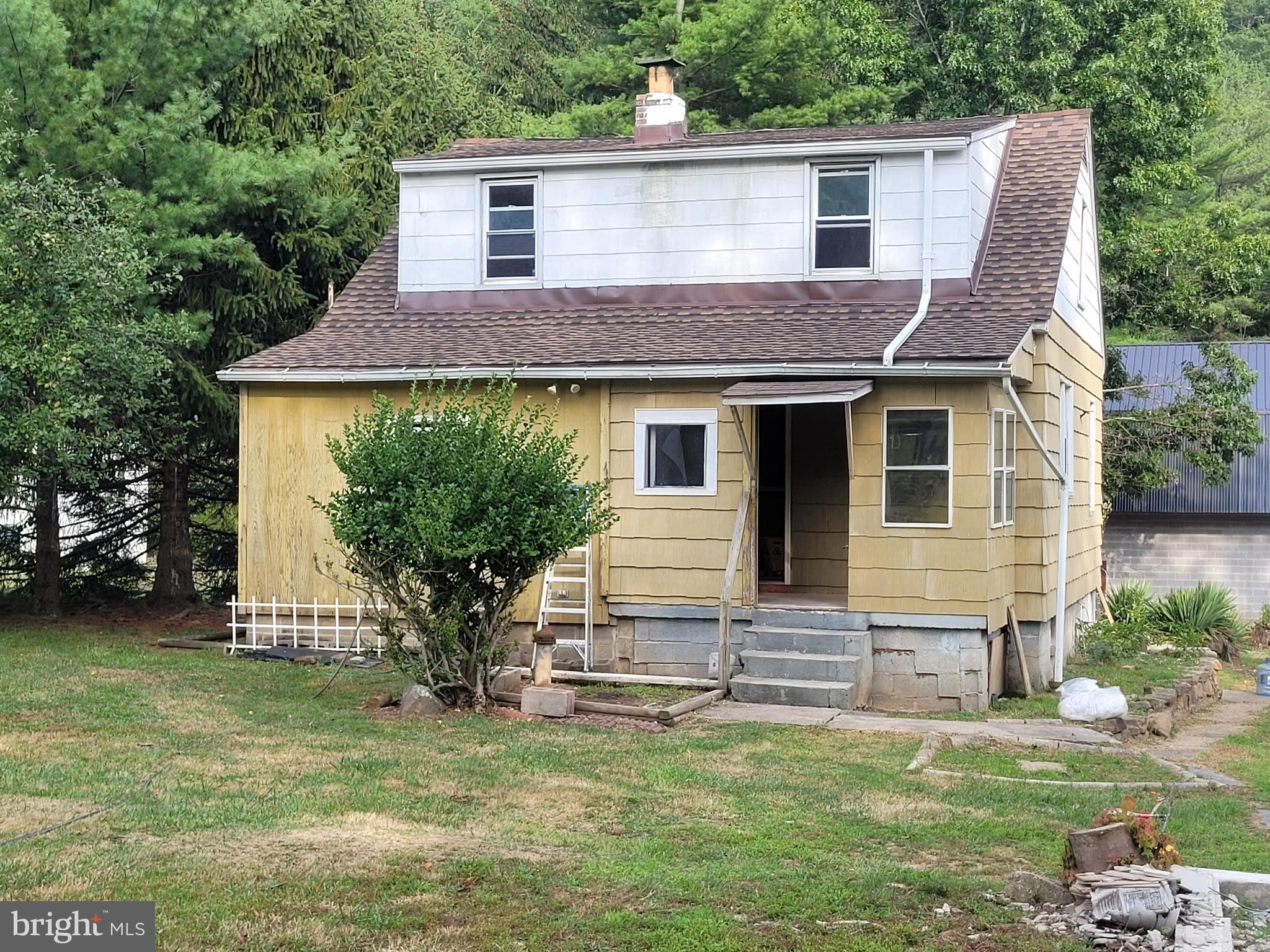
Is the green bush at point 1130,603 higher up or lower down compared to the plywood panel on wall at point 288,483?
lower down

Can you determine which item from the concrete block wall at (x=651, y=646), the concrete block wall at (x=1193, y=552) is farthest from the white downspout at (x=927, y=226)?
the concrete block wall at (x=1193, y=552)

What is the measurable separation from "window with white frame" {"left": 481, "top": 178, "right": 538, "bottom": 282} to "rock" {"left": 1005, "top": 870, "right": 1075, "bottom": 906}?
11.2 metres

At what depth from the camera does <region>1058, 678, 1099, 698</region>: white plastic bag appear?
13023 millimetres

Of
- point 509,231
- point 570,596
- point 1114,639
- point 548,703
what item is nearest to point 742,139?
point 509,231

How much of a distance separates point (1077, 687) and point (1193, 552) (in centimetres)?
1356

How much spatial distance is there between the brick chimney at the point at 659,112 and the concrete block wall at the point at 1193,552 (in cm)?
1225

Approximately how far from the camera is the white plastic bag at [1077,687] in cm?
1302

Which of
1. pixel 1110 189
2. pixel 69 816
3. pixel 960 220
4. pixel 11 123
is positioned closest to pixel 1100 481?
pixel 1110 189

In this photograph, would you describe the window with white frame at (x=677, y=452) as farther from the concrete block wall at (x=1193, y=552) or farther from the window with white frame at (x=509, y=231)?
the concrete block wall at (x=1193, y=552)

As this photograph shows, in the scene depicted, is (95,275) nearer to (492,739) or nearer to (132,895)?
(492,739)

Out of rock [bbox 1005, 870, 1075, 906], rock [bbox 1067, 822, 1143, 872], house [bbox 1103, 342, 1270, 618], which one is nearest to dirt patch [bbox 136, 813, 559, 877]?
rock [bbox 1005, 870, 1075, 906]

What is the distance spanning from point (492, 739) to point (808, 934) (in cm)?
483

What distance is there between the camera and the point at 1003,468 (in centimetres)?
1454

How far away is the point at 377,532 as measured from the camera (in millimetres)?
11547
